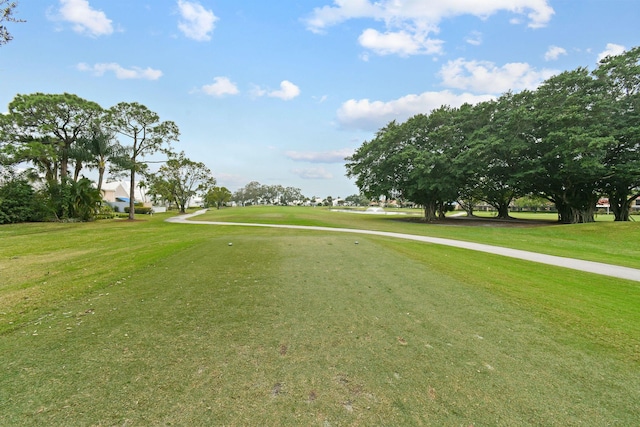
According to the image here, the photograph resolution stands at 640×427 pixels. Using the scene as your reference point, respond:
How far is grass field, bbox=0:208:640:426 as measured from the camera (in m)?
2.37

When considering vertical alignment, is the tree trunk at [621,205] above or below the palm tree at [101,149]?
below

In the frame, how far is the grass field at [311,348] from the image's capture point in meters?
2.37

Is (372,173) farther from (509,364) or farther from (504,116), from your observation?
(509,364)

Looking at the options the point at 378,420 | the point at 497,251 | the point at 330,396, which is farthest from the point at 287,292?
the point at 497,251

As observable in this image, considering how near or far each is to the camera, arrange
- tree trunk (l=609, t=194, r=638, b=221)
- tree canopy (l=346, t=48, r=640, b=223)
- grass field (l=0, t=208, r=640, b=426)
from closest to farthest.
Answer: grass field (l=0, t=208, r=640, b=426) → tree canopy (l=346, t=48, r=640, b=223) → tree trunk (l=609, t=194, r=638, b=221)

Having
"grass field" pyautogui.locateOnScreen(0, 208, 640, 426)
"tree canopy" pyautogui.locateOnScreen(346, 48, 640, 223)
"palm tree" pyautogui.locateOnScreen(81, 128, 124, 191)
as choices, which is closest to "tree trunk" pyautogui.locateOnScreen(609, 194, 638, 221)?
"tree canopy" pyautogui.locateOnScreen(346, 48, 640, 223)

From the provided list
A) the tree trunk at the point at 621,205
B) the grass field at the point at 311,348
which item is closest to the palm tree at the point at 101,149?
the grass field at the point at 311,348

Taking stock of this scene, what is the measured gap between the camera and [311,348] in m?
3.39

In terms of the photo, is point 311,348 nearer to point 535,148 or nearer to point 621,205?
point 535,148

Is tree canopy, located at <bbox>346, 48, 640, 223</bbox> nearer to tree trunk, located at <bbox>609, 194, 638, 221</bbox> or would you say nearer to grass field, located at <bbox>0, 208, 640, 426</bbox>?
tree trunk, located at <bbox>609, 194, 638, 221</bbox>

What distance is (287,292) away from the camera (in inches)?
213

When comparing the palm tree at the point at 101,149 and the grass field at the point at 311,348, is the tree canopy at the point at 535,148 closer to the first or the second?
the grass field at the point at 311,348

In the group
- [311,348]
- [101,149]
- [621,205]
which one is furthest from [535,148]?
[101,149]

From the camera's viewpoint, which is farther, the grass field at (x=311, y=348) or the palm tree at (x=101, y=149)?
the palm tree at (x=101, y=149)
